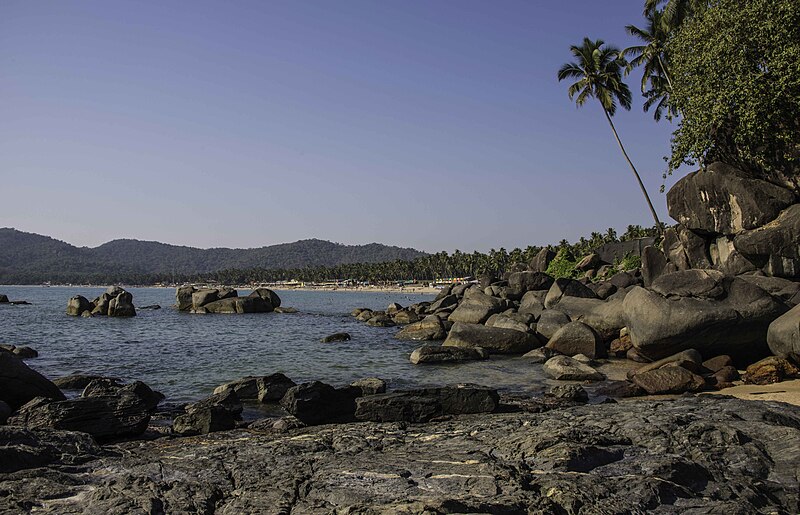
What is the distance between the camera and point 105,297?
59094 millimetres

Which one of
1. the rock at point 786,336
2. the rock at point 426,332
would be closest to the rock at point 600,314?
the rock at point 786,336

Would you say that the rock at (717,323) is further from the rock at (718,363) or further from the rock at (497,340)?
the rock at (497,340)

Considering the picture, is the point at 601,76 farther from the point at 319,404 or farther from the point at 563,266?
the point at 319,404

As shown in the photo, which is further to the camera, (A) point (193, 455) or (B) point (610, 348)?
(B) point (610, 348)

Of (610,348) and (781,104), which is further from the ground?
(781,104)

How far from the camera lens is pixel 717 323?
18.3 metres

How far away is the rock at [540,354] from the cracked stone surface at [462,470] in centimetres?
1353

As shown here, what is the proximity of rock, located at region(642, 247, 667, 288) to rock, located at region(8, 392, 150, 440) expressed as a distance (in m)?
27.2

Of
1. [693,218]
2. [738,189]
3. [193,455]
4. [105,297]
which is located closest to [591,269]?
[693,218]

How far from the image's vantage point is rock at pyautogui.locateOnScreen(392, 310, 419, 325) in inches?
1880

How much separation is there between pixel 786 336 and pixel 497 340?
11.8m

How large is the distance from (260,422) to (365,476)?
640 centimetres

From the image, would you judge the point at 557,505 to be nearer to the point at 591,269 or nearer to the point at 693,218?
the point at 693,218

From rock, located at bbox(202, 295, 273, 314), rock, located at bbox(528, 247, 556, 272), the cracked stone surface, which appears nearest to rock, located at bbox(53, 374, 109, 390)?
the cracked stone surface
